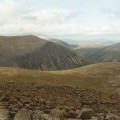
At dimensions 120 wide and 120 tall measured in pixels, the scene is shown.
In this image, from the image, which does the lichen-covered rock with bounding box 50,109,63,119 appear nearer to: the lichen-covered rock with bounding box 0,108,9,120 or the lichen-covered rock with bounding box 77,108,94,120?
the lichen-covered rock with bounding box 77,108,94,120

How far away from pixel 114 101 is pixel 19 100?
13.9m

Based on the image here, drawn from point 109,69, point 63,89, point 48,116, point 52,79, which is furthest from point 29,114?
point 109,69

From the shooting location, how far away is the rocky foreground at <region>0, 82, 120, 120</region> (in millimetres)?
37906

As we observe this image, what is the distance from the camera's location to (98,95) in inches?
2147

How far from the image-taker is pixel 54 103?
1763 inches

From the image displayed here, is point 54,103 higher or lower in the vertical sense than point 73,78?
higher

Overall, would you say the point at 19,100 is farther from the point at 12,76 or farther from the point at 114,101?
the point at 12,76

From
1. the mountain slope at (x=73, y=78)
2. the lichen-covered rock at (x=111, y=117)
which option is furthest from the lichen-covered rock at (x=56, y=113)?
the mountain slope at (x=73, y=78)

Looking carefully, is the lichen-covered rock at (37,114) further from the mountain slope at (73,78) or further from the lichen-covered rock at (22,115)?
the mountain slope at (73,78)

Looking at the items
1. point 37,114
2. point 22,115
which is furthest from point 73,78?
point 22,115

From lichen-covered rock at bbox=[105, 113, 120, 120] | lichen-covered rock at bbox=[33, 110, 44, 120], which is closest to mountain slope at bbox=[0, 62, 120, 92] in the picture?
lichen-covered rock at bbox=[105, 113, 120, 120]

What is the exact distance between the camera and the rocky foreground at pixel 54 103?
37.9 meters

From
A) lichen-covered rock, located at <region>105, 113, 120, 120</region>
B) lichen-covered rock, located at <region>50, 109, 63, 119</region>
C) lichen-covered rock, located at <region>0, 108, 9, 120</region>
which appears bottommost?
lichen-covered rock, located at <region>105, 113, 120, 120</region>

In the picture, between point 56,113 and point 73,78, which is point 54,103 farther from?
point 73,78
